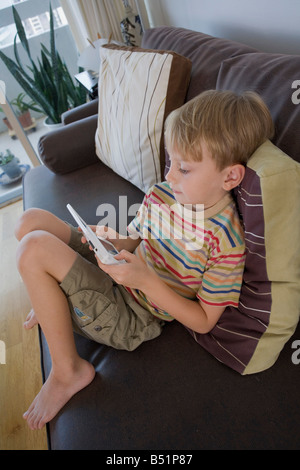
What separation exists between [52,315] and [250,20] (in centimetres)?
123

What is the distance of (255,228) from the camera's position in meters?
0.72

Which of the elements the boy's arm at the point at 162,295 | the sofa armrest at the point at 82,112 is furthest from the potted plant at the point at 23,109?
the boy's arm at the point at 162,295

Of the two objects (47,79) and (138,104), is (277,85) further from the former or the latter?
(47,79)

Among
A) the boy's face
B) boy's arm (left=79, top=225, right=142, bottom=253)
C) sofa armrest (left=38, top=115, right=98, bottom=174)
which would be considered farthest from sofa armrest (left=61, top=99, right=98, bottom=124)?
the boy's face

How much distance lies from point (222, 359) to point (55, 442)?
1.46 ft

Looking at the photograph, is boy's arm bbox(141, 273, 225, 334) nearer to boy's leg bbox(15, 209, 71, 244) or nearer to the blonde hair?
the blonde hair

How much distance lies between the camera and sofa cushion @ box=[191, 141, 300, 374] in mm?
685

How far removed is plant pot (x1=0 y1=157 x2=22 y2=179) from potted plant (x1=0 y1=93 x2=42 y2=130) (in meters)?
0.31

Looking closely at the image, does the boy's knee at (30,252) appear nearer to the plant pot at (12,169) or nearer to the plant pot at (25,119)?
the plant pot at (12,169)

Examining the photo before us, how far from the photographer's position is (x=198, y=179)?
77cm

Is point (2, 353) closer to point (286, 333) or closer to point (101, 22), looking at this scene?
point (286, 333)

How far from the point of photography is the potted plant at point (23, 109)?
8.69 ft

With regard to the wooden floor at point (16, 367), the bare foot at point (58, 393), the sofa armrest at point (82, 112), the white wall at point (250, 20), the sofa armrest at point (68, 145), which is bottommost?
the wooden floor at point (16, 367)
